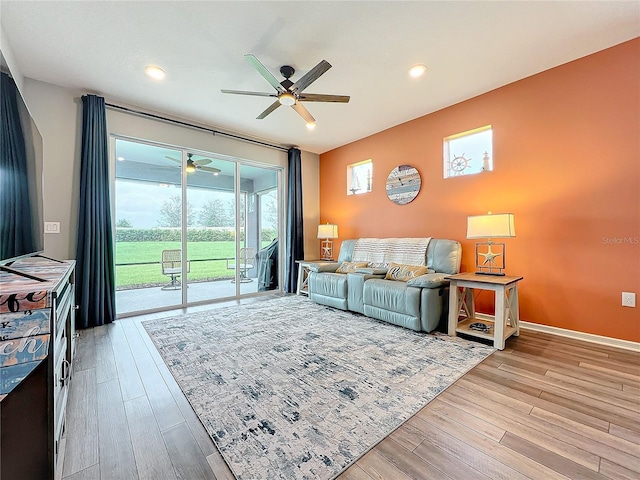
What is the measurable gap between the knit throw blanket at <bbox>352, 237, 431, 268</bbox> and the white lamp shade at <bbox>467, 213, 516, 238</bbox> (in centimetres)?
82

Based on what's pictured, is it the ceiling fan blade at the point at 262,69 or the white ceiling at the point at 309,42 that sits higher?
the white ceiling at the point at 309,42

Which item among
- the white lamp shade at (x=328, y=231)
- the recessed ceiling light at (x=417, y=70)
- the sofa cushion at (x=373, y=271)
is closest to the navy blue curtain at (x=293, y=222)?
the white lamp shade at (x=328, y=231)

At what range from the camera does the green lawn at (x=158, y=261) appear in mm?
3691

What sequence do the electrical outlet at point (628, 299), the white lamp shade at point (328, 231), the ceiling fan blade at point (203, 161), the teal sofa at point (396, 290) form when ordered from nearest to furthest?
the electrical outlet at point (628, 299)
the teal sofa at point (396, 290)
the ceiling fan blade at point (203, 161)
the white lamp shade at point (328, 231)

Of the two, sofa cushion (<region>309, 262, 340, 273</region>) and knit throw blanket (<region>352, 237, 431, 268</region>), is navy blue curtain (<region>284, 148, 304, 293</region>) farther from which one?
knit throw blanket (<region>352, 237, 431, 268</region>)

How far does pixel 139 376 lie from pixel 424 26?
3.49 metres

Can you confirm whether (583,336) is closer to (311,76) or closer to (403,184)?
(403,184)

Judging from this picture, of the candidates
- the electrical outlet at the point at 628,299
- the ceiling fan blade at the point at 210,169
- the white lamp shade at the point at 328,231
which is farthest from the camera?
the white lamp shade at the point at 328,231

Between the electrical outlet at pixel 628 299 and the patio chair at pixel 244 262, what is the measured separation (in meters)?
4.66

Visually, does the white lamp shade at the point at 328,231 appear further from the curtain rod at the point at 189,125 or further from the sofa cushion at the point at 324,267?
the curtain rod at the point at 189,125

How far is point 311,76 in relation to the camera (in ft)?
7.98

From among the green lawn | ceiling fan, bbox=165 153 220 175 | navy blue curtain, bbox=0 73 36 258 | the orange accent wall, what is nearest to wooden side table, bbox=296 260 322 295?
the green lawn

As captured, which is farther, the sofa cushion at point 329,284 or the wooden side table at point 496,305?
the sofa cushion at point 329,284

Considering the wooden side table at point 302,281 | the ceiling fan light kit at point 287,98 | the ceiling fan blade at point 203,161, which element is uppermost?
the ceiling fan light kit at point 287,98
